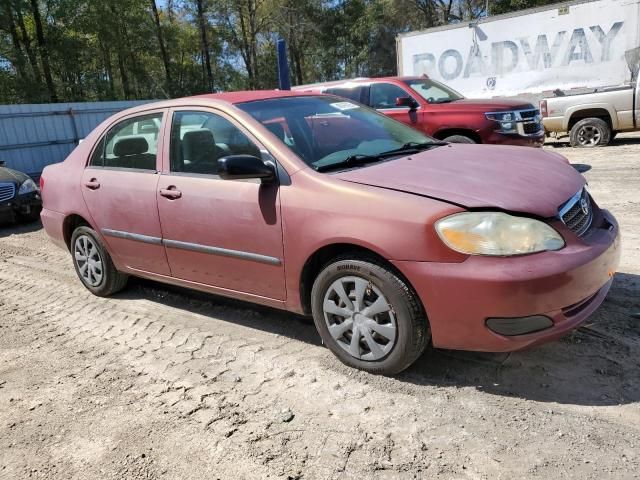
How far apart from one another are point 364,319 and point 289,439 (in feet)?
2.55

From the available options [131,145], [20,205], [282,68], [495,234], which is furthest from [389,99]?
[495,234]

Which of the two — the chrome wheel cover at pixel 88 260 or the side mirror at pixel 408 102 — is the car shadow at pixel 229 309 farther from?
the side mirror at pixel 408 102

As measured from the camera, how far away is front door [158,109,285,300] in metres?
3.44

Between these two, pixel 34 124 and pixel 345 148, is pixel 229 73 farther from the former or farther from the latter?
pixel 345 148

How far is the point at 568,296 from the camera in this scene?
274 cm

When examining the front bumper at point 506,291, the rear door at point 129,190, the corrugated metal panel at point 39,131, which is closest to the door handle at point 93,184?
the rear door at point 129,190

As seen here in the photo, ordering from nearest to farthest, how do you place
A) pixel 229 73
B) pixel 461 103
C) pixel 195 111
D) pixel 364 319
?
pixel 364 319
pixel 195 111
pixel 461 103
pixel 229 73

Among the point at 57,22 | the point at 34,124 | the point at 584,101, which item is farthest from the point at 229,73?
the point at 584,101

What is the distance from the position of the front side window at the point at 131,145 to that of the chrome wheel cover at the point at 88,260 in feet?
2.35

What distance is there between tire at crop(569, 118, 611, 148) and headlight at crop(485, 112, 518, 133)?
4.07m

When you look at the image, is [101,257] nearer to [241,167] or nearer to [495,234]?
[241,167]

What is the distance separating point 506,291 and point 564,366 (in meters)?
0.82

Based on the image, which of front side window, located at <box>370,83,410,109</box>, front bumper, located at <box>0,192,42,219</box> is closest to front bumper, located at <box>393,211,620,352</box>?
front side window, located at <box>370,83,410,109</box>

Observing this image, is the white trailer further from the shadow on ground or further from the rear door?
the rear door
